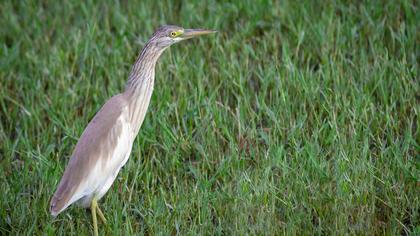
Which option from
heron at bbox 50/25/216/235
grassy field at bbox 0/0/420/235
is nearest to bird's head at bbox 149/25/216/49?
heron at bbox 50/25/216/235

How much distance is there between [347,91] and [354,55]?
0.49m

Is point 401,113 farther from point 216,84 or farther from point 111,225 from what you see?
point 111,225

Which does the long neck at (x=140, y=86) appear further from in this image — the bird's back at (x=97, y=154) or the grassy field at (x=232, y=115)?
the grassy field at (x=232, y=115)

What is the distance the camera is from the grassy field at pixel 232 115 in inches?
175

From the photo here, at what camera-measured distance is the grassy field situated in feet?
14.6

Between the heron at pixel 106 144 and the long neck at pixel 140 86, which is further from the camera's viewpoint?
the long neck at pixel 140 86

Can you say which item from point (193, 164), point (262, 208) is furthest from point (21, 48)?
point (262, 208)

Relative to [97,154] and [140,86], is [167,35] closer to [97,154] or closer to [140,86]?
[140,86]

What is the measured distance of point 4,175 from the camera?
16.6ft

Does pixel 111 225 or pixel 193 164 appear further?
pixel 193 164

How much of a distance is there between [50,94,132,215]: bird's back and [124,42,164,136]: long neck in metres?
0.10

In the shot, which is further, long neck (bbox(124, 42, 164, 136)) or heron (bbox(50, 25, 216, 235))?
long neck (bbox(124, 42, 164, 136))

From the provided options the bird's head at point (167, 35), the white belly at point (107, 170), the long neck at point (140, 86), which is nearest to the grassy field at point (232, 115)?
the white belly at point (107, 170)

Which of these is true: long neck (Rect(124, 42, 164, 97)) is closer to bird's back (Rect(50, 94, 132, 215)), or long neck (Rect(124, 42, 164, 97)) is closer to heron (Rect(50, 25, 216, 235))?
heron (Rect(50, 25, 216, 235))
